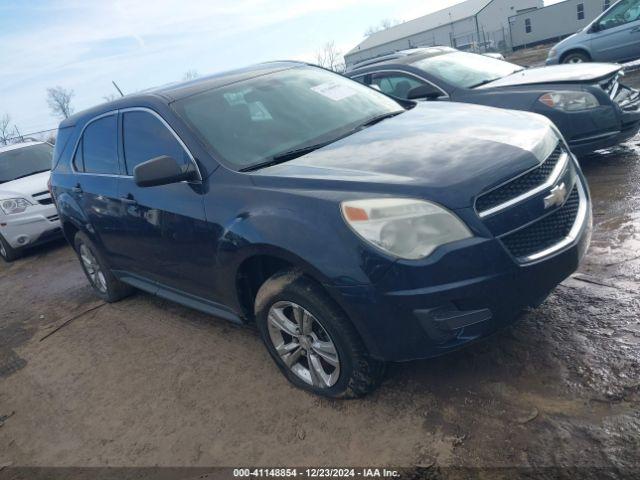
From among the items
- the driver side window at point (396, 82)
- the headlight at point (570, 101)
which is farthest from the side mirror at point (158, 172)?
the headlight at point (570, 101)

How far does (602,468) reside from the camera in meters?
2.04

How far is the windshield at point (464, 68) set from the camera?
20.1 feet

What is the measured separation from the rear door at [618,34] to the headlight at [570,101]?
673 centimetres

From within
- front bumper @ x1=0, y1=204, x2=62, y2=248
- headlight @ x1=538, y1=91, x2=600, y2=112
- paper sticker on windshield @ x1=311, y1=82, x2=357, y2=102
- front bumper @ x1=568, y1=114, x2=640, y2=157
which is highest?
paper sticker on windshield @ x1=311, y1=82, x2=357, y2=102

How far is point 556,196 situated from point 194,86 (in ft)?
8.25

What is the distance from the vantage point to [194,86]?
370 centimetres

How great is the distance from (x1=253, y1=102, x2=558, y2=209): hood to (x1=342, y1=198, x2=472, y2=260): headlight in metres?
0.06

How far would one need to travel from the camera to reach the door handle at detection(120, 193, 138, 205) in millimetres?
3713

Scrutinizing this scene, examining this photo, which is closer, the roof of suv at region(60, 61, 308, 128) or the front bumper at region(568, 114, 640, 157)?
the roof of suv at region(60, 61, 308, 128)

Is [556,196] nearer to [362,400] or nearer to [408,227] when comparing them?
[408,227]

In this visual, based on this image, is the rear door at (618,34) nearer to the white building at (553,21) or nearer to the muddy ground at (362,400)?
the muddy ground at (362,400)

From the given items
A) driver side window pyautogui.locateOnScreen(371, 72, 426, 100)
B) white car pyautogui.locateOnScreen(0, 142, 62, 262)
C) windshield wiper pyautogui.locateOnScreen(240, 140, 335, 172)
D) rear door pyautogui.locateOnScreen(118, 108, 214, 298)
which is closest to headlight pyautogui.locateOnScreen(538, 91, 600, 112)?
driver side window pyautogui.locateOnScreen(371, 72, 426, 100)

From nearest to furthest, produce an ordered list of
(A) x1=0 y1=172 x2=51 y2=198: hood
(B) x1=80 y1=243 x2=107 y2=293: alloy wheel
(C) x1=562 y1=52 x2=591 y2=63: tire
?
(B) x1=80 y1=243 x2=107 y2=293: alloy wheel
(A) x1=0 y1=172 x2=51 y2=198: hood
(C) x1=562 y1=52 x2=591 y2=63: tire

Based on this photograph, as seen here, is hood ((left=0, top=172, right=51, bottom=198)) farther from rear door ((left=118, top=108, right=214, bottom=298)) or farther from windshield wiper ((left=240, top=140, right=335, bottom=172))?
windshield wiper ((left=240, top=140, right=335, bottom=172))
